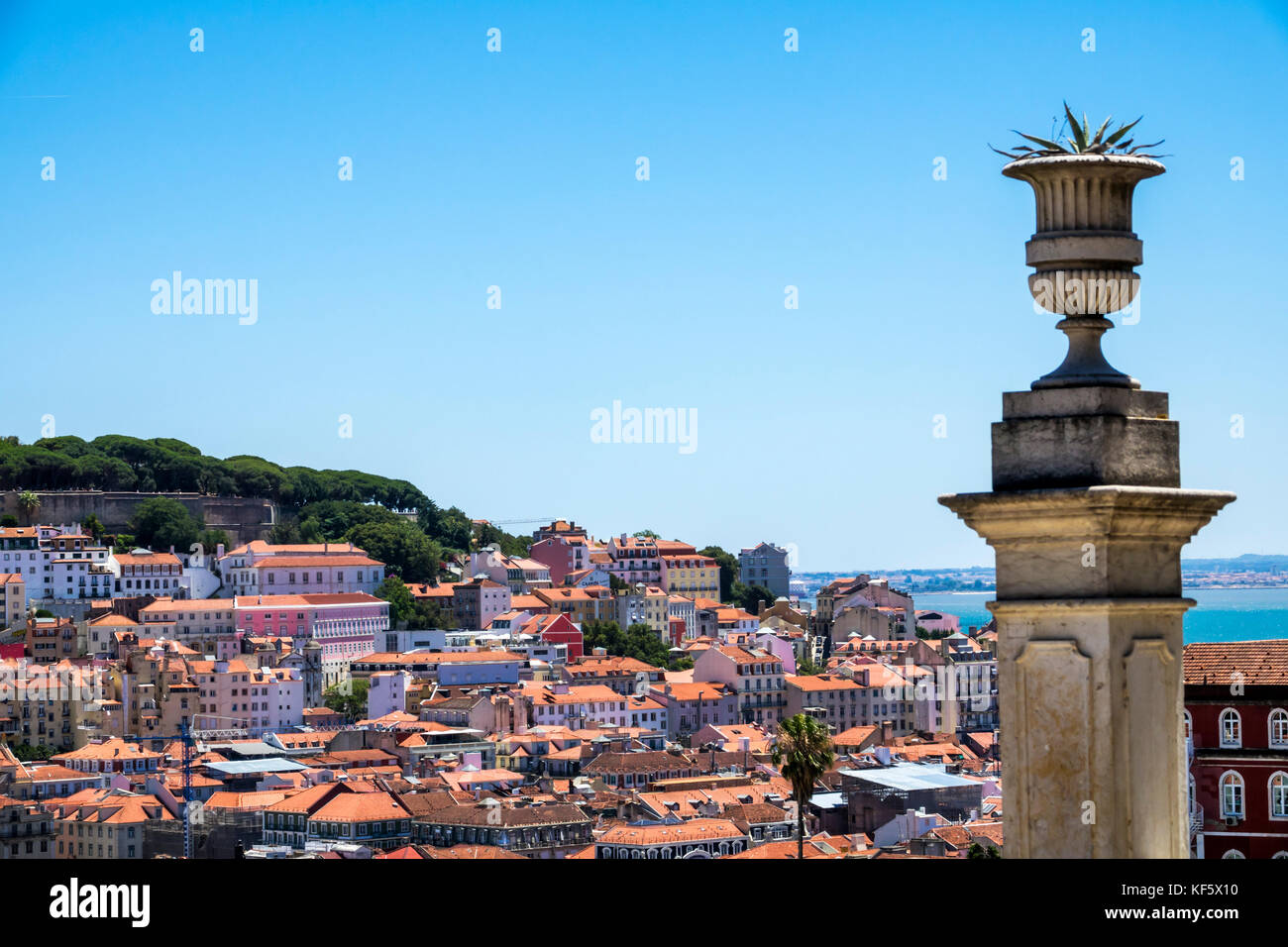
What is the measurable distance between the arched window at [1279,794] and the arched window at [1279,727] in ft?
0.66

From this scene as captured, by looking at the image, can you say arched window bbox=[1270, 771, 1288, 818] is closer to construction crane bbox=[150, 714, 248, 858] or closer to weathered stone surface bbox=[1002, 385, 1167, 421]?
weathered stone surface bbox=[1002, 385, 1167, 421]

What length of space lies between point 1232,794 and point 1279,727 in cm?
55

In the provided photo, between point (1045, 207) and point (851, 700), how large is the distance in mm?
64463

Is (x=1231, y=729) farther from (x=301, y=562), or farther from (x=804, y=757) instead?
(x=301, y=562)

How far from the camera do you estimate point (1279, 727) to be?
13.7 metres

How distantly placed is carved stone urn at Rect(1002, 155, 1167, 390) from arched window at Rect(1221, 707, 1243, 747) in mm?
10419

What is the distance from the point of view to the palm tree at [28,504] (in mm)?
89812

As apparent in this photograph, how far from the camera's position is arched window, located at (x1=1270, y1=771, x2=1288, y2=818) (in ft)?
44.7

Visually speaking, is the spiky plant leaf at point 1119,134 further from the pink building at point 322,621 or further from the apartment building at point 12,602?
the apartment building at point 12,602

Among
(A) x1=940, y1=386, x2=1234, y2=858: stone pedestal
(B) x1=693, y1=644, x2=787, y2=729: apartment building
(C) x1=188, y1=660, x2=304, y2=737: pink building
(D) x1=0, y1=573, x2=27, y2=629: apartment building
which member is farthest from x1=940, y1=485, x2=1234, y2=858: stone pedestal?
(D) x1=0, y1=573, x2=27, y2=629: apartment building

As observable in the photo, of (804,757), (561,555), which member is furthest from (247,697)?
(804,757)

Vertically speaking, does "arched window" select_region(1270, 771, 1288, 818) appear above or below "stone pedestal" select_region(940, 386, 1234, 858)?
below

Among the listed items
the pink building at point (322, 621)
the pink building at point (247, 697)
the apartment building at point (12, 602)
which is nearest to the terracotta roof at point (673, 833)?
the pink building at point (247, 697)
